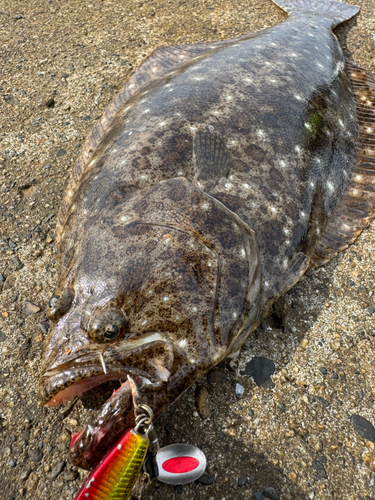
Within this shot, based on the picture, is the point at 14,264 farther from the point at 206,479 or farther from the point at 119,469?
the point at 206,479

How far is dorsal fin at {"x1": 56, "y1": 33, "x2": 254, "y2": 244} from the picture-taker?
3.10 m

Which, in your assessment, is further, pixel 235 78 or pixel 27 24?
pixel 27 24

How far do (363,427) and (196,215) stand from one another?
1700 mm

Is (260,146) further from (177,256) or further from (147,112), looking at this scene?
(177,256)

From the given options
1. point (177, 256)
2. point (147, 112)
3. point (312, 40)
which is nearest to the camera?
point (177, 256)

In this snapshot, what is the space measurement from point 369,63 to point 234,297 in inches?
170

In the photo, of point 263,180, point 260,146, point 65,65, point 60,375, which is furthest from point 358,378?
point 65,65

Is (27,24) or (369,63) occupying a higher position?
(27,24)

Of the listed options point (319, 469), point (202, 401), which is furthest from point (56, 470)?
point (319, 469)

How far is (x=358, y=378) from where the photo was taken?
2.76 m

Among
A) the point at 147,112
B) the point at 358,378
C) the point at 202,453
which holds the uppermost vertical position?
the point at 147,112

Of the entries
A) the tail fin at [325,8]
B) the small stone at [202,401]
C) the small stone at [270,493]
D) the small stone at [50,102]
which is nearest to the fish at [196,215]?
the small stone at [202,401]

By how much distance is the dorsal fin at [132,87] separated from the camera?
310cm

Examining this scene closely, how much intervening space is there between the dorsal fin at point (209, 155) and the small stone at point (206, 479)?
180 centimetres
